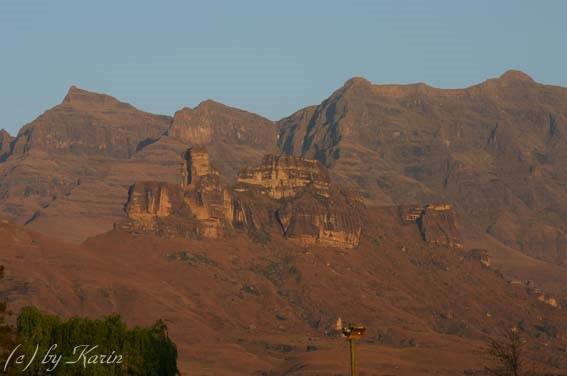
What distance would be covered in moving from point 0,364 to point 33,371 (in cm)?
895

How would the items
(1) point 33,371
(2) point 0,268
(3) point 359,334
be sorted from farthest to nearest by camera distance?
(1) point 33,371
(2) point 0,268
(3) point 359,334

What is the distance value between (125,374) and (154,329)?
549 centimetres

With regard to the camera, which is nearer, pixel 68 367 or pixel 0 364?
pixel 0 364

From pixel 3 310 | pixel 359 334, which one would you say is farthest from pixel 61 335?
pixel 359 334

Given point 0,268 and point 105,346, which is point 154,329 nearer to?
point 105,346

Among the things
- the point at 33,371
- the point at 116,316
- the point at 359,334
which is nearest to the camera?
the point at 359,334

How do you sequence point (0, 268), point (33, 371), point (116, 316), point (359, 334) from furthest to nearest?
point (116, 316) → point (33, 371) → point (0, 268) → point (359, 334)

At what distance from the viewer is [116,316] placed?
383ft

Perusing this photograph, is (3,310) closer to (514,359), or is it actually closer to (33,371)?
(33,371)

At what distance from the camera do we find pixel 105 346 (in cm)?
11431

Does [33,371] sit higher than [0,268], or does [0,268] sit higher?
[0,268]

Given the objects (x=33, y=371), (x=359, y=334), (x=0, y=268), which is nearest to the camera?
(x=359, y=334)

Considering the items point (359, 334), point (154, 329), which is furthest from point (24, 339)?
point (359, 334)

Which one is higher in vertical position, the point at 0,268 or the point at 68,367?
the point at 0,268
